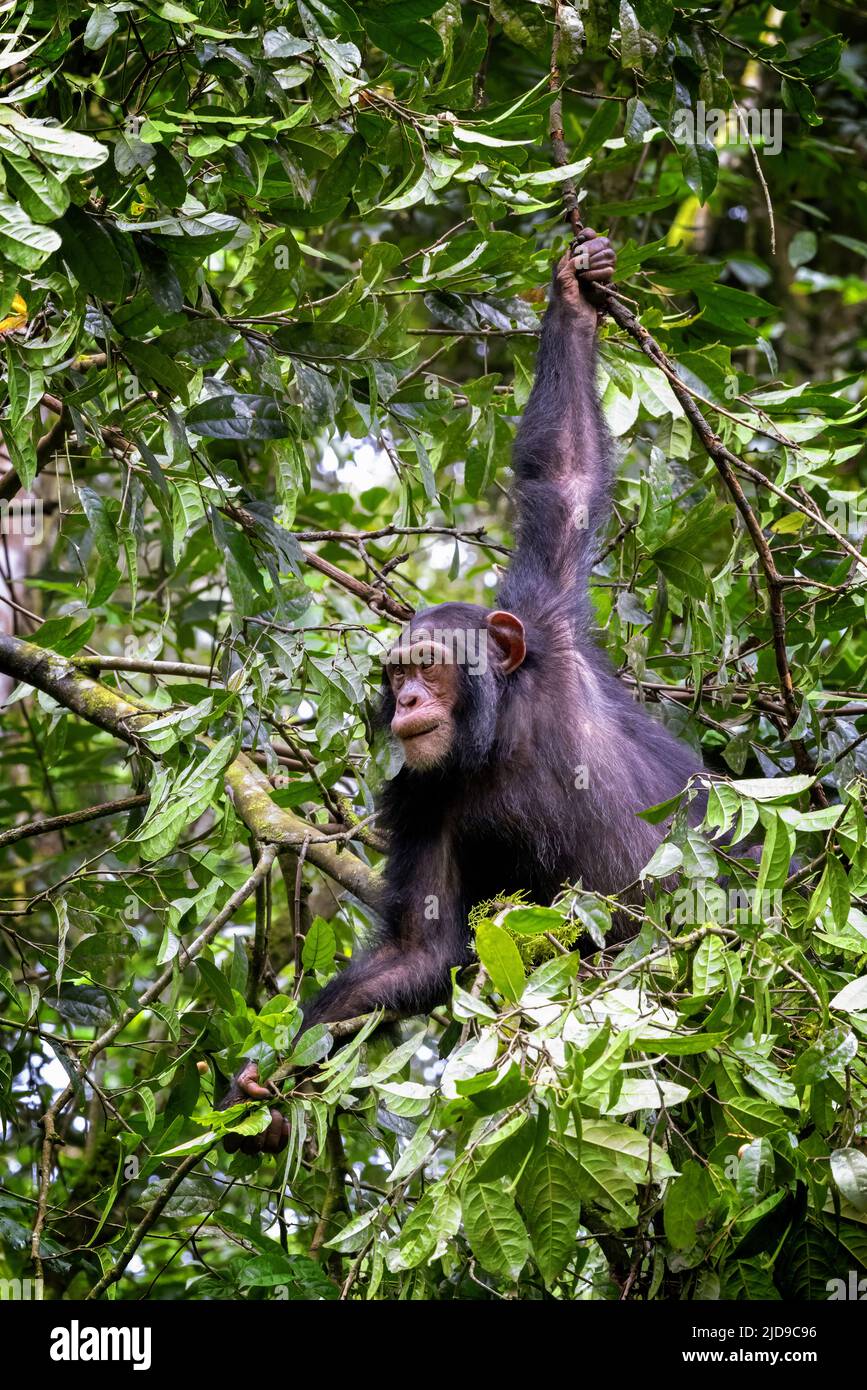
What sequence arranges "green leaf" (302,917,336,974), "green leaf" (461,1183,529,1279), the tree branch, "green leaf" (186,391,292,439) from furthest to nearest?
the tree branch
"green leaf" (302,917,336,974)
"green leaf" (186,391,292,439)
"green leaf" (461,1183,529,1279)

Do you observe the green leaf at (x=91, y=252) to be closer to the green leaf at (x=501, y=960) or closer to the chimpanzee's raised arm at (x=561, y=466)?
the green leaf at (x=501, y=960)

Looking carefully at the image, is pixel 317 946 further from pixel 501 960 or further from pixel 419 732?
pixel 501 960

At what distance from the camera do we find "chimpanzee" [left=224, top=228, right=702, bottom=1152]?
529 centimetres

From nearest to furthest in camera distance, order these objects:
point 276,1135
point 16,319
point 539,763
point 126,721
Answer: point 276,1135
point 16,319
point 126,721
point 539,763

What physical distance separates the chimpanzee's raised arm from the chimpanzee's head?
318 millimetres

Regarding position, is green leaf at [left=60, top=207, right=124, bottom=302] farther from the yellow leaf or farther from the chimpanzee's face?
the chimpanzee's face

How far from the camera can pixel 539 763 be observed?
213 inches

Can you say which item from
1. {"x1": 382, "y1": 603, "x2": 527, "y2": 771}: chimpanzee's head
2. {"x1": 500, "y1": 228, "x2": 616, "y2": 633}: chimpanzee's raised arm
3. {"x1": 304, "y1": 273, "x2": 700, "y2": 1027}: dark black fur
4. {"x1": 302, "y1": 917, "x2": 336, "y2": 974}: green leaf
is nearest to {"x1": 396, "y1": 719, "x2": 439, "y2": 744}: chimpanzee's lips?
{"x1": 382, "y1": 603, "x2": 527, "y2": 771}: chimpanzee's head

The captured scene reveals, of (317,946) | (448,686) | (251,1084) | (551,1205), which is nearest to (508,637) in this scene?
(448,686)

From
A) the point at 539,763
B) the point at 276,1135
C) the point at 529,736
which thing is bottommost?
the point at 276,1135

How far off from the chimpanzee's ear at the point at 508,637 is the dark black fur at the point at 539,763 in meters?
0.05

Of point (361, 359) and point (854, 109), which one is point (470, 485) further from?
point (854, 109)

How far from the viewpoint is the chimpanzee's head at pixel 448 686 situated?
5.27 meters

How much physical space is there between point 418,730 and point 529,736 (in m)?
0.47
